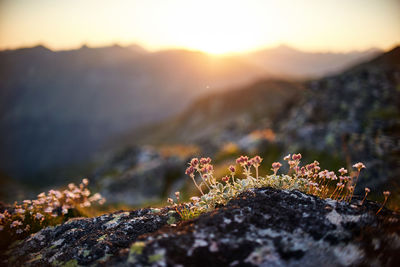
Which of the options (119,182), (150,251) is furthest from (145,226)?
(119,182)

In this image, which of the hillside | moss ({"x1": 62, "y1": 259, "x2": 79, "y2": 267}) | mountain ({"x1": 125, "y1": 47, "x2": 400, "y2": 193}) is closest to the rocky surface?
mountain ({"x1": 125, "y1": 47, "x2": 400, "y2": 193})

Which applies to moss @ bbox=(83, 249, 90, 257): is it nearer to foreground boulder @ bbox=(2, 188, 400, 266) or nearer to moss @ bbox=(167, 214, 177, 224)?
foreground boulder @ bbox=(2, 188, 400, 266)

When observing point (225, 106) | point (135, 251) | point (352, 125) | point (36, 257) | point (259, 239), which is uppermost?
point (135, 251)

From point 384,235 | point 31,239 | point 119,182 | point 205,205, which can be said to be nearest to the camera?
point 384,235

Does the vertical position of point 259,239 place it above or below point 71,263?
above

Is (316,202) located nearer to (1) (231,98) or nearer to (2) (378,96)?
(2) (378,96)

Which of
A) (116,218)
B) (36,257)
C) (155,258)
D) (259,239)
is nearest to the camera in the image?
(155,258)

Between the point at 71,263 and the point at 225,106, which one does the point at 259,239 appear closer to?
the point at 71,263

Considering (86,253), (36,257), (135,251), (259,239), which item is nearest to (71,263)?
(86,253)

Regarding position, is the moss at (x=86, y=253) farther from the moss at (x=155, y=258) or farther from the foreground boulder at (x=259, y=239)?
the moss at (x=155, y=258)
